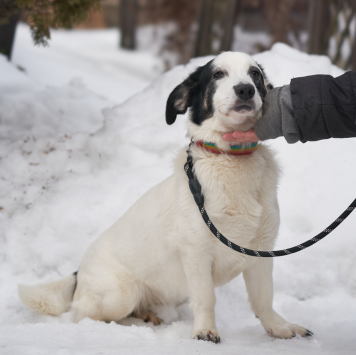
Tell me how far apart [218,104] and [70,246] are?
1945 millimetres

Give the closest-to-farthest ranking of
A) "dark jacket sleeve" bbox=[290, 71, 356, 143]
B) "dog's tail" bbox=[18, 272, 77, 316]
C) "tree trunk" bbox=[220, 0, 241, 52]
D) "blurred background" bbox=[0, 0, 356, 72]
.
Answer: "dark jacket sleeve" bbox=[290, 71, 356, 143], "dog's tail" bbox=[18, 272, 77, 316], "blurred background" bbox=[0, 0, 356, 72], "tree trunk" bbox=[220, 0, 241, 52]

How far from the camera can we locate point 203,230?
2172 mm

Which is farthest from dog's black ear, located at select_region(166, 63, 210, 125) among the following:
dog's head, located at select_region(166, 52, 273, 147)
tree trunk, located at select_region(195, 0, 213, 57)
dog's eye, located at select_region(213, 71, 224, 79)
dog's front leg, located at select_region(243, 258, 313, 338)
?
tree trunk, located at select_region(195, 0, 213, 57)

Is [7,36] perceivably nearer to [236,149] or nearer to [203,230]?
[236,149]

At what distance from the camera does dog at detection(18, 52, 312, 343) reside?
2.18 metres

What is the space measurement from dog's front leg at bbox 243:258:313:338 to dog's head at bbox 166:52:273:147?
80 cm

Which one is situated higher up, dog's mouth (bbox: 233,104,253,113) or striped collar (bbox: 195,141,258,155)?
dog's mouth (bbox: 233,104,253,113)

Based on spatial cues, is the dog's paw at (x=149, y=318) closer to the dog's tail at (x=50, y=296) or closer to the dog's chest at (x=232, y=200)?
the dog's tail at (x=50, y=296)

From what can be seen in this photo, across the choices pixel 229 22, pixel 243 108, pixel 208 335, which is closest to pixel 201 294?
pixel 208 335

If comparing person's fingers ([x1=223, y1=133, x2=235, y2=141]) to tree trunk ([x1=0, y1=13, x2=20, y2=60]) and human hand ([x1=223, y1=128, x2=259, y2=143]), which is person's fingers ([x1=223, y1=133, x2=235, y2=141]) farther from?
tree trunk ([x1=0, y1=13, x2=20, y2=60])

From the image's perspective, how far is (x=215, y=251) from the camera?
2230 mm

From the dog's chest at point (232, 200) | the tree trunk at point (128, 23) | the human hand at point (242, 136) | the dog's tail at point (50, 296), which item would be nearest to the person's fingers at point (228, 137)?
the human hand at point (242, 136)

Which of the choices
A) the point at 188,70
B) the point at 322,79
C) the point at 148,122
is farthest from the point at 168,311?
the point at 188,70

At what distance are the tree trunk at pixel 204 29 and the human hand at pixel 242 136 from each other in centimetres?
796
